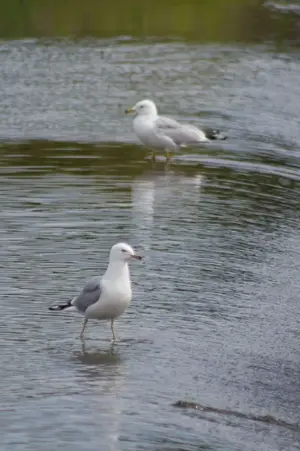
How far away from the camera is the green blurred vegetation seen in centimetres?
3216

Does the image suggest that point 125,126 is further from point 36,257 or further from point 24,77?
point 36,257

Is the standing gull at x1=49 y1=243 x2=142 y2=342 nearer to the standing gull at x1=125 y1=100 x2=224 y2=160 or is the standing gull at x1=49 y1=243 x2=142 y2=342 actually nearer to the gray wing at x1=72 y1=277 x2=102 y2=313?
the gray wing at x1=72 y1=277 x2=102 y2=313

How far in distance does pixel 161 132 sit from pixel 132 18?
15.5 m

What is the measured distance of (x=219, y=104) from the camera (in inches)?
949

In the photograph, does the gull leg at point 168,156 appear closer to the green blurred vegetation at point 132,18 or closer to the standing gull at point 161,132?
the standing gull at point 161,132

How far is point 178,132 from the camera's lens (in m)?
19.6

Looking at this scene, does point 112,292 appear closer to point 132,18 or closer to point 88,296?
point 88,296

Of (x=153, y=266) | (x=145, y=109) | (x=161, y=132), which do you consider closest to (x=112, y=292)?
(x=153, y=266)

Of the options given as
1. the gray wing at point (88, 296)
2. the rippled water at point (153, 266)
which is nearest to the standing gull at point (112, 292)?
the gray wing at point (88, 296)

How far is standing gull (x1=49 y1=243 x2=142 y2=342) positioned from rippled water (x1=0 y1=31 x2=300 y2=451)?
0.26m

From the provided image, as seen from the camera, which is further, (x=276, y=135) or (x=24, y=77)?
(x=24, y=77)

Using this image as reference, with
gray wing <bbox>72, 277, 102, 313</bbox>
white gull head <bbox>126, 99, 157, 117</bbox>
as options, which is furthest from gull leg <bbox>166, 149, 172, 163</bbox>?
gray wing <bbox>72, 277, 102, 313</bbox>

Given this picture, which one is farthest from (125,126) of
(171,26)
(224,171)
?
(171,26)

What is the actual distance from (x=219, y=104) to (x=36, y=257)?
35.7 ft
